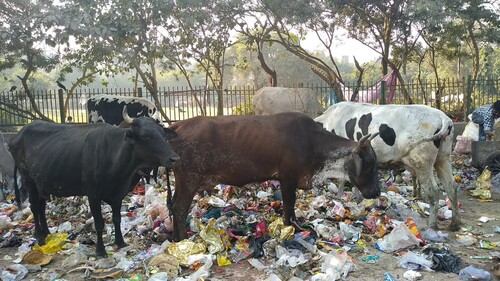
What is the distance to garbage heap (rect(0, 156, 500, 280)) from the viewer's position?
4.94 metres

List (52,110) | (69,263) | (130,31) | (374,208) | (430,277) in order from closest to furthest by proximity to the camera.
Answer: (430,277) → (69,263) → (374,208) → (130,31) → (52,110)

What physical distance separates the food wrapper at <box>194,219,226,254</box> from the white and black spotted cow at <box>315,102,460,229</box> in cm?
255

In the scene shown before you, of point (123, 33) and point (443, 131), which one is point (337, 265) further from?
point (123, 33)

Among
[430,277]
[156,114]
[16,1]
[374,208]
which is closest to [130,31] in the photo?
[156,114]

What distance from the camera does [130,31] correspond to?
11094mm

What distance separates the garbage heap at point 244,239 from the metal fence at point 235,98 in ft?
22.5

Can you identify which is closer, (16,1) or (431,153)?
(431,153)

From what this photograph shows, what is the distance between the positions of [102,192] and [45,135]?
131cm

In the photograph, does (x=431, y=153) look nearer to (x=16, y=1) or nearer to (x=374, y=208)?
(x=374, y=208)

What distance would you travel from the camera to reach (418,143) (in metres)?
6.39

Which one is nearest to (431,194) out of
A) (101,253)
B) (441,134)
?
(441,134)

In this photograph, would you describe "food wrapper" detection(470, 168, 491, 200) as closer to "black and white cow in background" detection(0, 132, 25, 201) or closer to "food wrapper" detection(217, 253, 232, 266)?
"food wrapper" detection(217, 253, 232, 266)

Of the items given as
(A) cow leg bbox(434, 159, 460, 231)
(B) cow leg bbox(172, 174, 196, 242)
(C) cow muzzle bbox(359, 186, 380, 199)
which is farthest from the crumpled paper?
(A) cow leg bbox(434, 159, 460, 231)

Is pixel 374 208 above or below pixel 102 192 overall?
below
